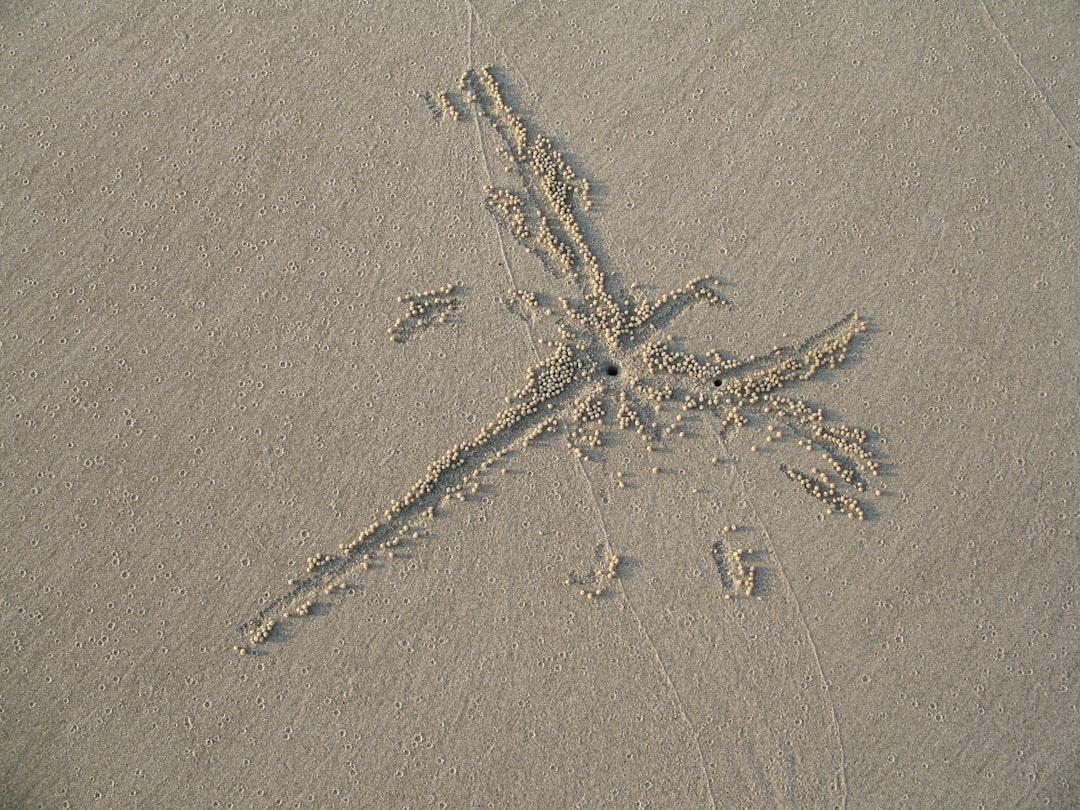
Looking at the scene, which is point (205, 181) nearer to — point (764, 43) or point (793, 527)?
point (764, 43)

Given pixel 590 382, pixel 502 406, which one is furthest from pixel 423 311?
pixel 590 382

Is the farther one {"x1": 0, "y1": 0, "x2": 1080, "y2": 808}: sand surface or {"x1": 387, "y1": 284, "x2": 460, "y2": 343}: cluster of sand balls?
{"x1": 387, "y1": 284, "x2": 460, "y2": 343}: cluster of sand balls

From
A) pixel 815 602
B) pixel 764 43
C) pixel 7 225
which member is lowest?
pixel 7 225

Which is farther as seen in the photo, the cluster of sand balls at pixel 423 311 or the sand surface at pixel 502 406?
the cluster of sand balls at pixel 423 311

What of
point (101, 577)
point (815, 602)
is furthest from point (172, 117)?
point (815, 602)
